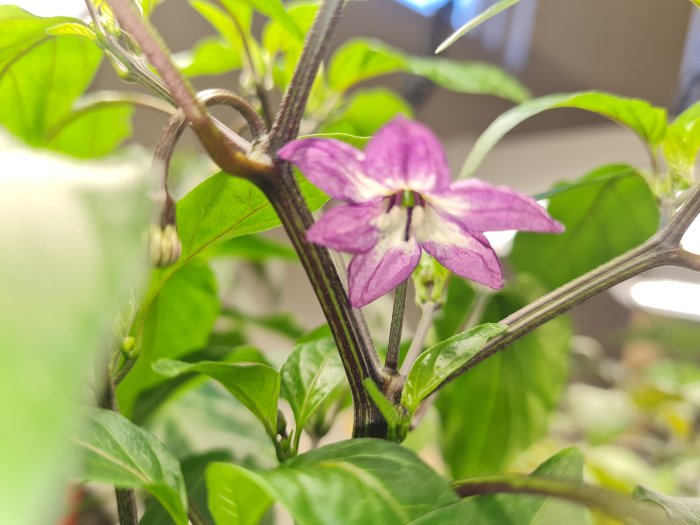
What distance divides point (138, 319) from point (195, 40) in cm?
97

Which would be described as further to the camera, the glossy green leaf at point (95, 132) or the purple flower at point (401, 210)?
the glossy green leaf at point (95, 132)

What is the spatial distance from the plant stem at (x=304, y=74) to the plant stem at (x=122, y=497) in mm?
98

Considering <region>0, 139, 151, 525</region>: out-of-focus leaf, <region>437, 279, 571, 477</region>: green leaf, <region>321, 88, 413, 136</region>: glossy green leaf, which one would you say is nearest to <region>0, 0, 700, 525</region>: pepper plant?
<region>0, 139, 151, 525</region>: out-of-focus leaf

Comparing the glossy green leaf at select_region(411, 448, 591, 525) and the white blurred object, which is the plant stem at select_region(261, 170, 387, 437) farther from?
the white blurred object

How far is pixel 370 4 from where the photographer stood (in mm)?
1288

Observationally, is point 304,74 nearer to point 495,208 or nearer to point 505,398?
point 495,208

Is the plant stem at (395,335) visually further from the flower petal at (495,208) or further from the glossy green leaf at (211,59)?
the glossy green leaf at (211,59)

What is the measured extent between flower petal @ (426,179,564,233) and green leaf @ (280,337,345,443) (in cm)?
9

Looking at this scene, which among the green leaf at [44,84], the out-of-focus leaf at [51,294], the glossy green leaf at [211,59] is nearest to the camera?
the out-of-focus leaf at [51,294]

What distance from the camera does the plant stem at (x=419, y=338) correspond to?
9.6 inches

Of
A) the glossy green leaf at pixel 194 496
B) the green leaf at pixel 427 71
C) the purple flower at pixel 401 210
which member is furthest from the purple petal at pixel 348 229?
the green leaf at pixel 427 71

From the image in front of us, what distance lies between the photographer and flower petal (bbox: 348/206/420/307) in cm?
22

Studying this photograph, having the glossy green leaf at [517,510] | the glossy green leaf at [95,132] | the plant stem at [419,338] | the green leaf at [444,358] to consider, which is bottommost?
the glossy green leaf at [517,510]

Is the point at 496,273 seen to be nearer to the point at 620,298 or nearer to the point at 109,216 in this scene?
the point at 109,216
